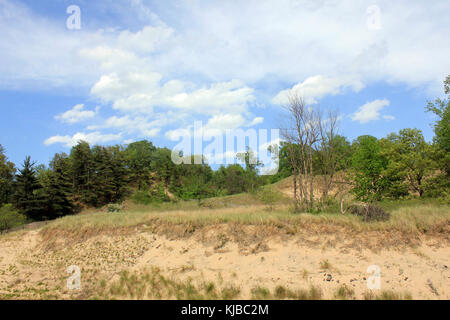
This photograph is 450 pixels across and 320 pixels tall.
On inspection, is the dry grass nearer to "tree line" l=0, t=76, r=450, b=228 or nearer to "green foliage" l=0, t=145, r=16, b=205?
"tree line" l=0, t=76, r=450, b=228

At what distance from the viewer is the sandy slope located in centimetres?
1031

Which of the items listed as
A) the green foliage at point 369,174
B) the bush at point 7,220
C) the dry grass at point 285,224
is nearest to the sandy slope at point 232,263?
the dry grass at point 285,224

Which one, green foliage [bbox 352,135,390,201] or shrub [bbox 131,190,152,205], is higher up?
green foliage [bbox 352,135,390,201]

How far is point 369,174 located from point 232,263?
2847cm

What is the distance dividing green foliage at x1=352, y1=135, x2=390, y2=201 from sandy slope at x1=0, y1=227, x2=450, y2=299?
20.7 m

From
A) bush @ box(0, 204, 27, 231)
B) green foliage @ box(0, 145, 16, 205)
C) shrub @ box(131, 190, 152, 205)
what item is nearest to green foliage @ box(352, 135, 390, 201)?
bush @ box(0, 204, 27, 231)

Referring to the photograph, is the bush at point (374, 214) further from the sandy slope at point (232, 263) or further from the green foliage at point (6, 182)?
the green foliage at point (6, 182)

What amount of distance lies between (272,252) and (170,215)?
8.22m

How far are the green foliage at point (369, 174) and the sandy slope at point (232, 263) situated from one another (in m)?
20.7

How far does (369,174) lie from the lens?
35.2 m

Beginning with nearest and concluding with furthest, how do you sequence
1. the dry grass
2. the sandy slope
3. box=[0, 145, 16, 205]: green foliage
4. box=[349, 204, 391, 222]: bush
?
the sandy slope → the dry grass → box=[349, 204, 391, 222]: bush → box=[0, 145, 16, 205]: green foliage

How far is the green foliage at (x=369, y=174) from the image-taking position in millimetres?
32237

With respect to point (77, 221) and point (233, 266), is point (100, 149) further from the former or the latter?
point (233, 266)
